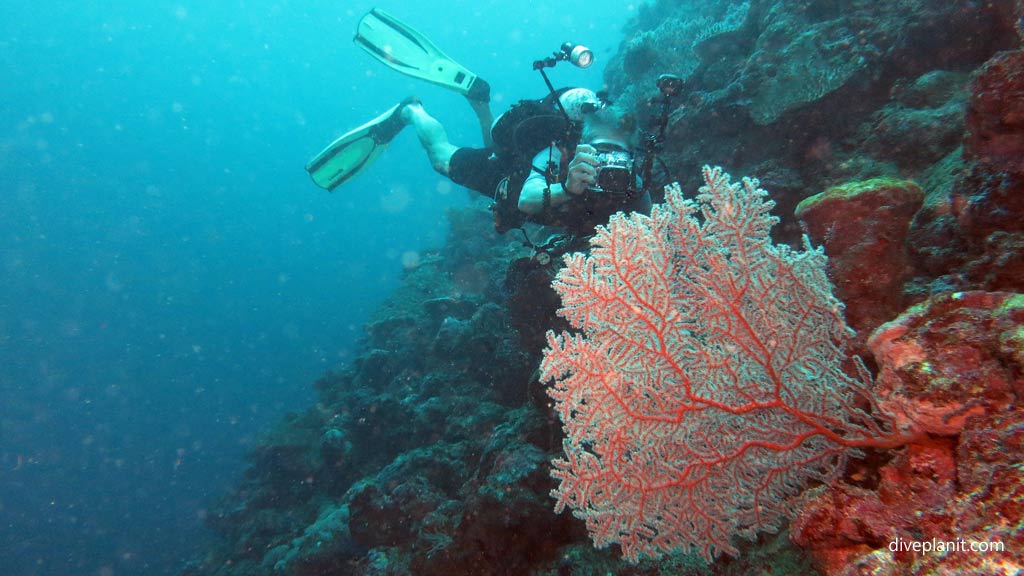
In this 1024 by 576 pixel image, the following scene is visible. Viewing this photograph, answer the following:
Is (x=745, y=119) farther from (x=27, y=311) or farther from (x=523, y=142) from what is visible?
(x=27, y=311)

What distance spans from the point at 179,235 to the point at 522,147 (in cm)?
11085

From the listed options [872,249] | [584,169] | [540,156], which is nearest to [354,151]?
[540,156]

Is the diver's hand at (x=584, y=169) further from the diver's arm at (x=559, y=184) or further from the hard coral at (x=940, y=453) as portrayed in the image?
the hard coral at (x=940, y=453)

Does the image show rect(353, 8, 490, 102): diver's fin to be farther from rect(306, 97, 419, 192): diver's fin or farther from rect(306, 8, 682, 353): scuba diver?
rect(306, 97, 419, 192): diver's fin

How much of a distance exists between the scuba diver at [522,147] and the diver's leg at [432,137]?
3 centimetres

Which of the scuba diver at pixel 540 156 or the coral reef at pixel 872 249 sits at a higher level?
the scuba diver at pixel 540 156

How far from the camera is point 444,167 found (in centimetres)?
828

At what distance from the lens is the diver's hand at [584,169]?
4145 mm

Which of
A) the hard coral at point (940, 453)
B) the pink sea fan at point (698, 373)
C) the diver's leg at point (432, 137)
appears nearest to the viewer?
the hard coral at point (940, 453)

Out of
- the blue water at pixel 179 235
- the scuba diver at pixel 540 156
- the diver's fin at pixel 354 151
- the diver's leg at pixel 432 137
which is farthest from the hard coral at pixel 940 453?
the blue water at pixel 179 235

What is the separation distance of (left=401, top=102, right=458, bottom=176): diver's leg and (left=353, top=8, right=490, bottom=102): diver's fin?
2.78 feet

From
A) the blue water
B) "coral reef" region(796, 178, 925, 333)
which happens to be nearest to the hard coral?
"coral reef" region(796, 178, 925, 333)

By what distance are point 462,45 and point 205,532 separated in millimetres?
137352

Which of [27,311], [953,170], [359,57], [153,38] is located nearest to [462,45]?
[359,57]
